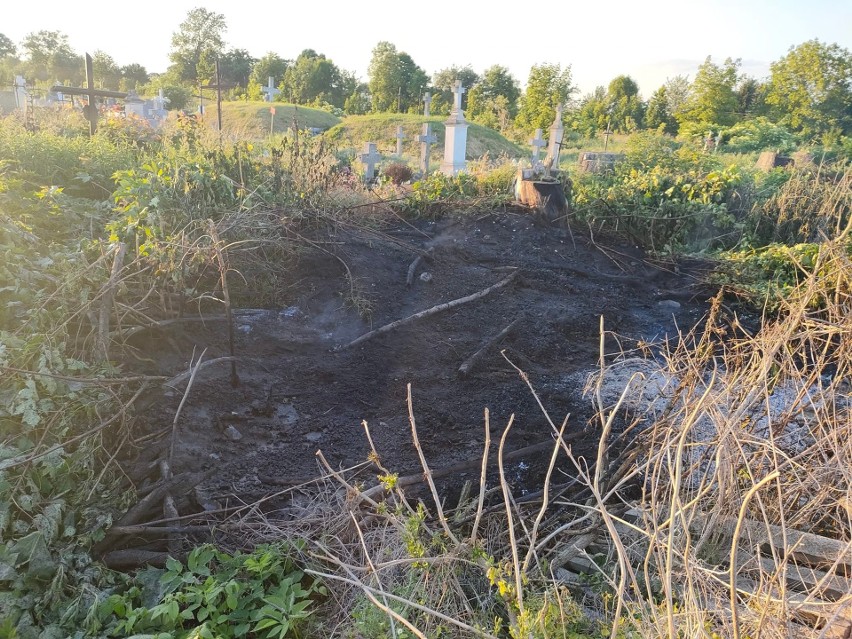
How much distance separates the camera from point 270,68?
135ft

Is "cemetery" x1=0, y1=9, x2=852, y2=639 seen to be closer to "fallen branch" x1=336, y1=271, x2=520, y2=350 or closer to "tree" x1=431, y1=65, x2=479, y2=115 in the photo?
Result: "fallen branch" x1=336, y1=271, x2=520, y2=350

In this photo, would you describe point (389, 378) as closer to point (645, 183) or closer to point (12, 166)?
point (12, 166)

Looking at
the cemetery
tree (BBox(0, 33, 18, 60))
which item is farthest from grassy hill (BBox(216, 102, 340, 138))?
tree (BBox(0, 33, 18, 60))

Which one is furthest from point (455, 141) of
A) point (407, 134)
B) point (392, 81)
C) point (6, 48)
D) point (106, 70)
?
point (6, 48)

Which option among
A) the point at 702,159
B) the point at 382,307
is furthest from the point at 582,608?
the point at 702,159

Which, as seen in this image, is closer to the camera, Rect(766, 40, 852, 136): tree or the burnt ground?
the burnt ground

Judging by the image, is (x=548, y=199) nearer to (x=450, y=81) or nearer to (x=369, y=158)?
(x=369, y=158)

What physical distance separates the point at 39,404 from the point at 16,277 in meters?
1.12

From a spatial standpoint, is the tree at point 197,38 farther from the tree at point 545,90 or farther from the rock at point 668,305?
the rock at point 668,305

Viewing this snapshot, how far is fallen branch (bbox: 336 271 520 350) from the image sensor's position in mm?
5176

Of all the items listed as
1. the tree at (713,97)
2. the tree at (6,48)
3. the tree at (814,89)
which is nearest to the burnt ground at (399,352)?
the tree at (713,97)

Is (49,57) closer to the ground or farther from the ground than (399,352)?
farther from the ground

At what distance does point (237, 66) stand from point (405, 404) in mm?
47286

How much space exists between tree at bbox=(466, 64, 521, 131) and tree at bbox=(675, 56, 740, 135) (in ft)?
31.9
